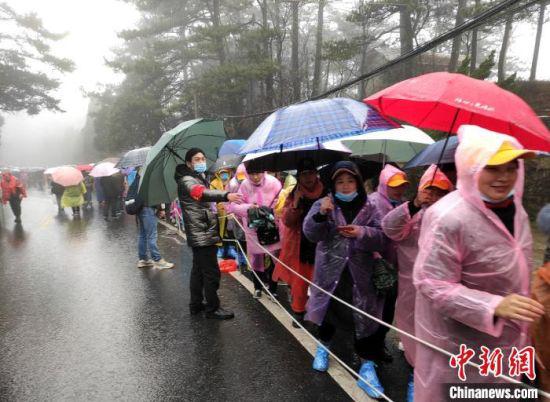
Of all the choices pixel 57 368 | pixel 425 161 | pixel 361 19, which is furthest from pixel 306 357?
pixel 361 19

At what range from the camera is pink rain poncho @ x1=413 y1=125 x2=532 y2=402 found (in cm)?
175

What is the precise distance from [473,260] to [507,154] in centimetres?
50

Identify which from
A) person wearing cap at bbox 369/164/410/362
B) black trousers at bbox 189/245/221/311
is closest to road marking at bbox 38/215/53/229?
black trousers at bbox 189/245/221/311

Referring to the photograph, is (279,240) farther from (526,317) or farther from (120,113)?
(120,113)

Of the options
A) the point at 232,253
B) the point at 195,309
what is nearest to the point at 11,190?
the point at 232,253

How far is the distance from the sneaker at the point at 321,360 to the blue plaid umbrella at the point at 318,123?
187 cm

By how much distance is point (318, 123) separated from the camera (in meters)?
2.79

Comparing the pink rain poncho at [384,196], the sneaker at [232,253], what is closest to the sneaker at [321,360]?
the pink rain poncho at [384,196]

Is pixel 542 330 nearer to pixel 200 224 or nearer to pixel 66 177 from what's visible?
pixel 200 224

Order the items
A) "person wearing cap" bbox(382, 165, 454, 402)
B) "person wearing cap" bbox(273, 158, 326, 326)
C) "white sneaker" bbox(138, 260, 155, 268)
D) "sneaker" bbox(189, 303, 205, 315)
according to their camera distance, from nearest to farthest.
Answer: "person wearing cap" bbox(382, 165, 454, 402) < "person wearing cap" bbox(273, 158, 326, 326) < "sneaker" bbox(189, 303, 205, 315) < "white sneaker" bbox(138, 260, 155, 268)

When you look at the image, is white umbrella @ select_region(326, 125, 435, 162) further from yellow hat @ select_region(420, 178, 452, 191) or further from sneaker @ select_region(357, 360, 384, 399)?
sneaker @ select_region(357, 360, 384, 399)

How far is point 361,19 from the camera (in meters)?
13.5

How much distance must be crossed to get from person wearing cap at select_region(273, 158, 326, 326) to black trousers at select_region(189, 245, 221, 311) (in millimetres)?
769

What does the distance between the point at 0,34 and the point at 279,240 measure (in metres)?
27.1
